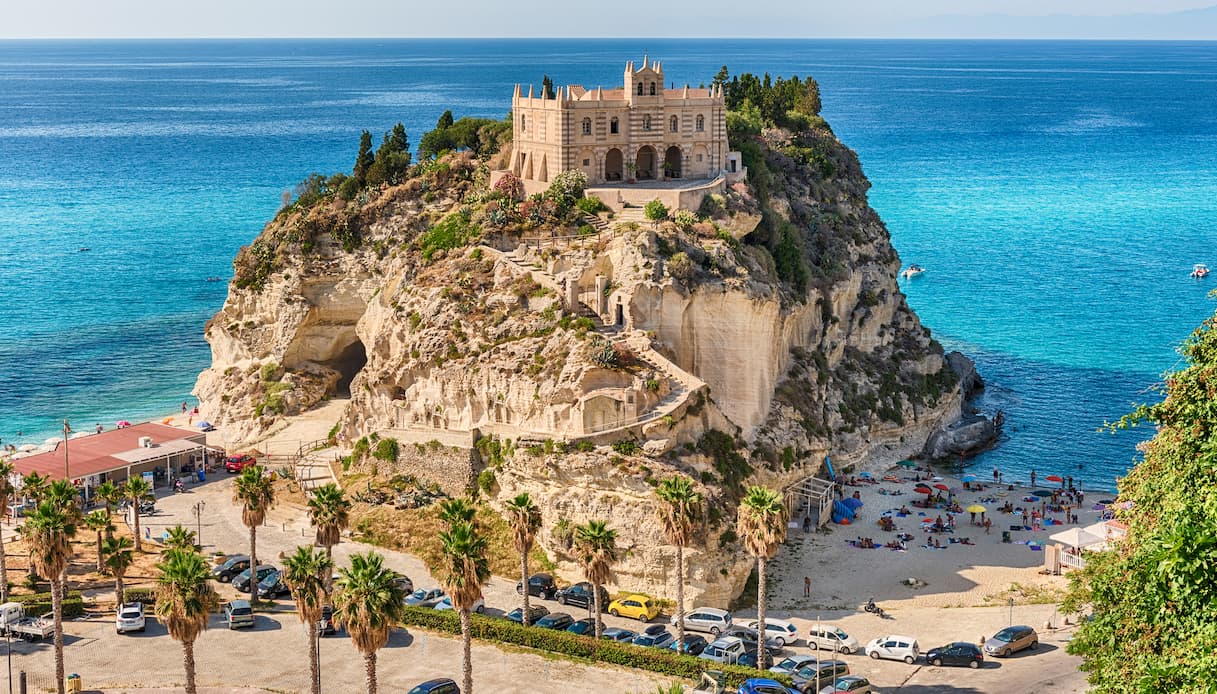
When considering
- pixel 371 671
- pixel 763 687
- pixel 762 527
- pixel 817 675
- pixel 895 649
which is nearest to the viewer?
pixel 371 671

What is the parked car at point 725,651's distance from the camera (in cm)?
5488

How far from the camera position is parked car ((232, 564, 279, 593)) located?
62.0 meters

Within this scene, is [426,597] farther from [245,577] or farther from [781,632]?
[781,632]

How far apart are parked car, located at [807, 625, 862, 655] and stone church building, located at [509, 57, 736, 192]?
36.1 m

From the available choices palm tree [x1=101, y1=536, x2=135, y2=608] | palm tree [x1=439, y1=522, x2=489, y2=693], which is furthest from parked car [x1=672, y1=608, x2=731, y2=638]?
palm tree [x1=101, y1=536, x2=135, y2=608]

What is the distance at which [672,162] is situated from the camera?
88562 mm

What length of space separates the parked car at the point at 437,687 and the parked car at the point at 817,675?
41.9 ft

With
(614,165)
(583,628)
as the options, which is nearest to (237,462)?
(614,165)

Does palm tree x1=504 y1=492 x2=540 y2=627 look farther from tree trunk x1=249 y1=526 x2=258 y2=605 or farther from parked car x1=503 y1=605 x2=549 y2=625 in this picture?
tree trunk x1=249 y1=526 x2=258 y2=605

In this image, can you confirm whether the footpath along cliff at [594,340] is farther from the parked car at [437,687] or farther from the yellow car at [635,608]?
the parked car at [437,687]

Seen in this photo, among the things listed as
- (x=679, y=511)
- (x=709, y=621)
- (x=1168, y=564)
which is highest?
(x=1168, y=564)

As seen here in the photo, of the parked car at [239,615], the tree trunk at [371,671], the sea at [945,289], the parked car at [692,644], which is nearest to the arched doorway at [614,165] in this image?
the sea at [945,289]

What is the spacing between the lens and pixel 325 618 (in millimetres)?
58188

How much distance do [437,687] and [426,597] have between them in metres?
9.75
